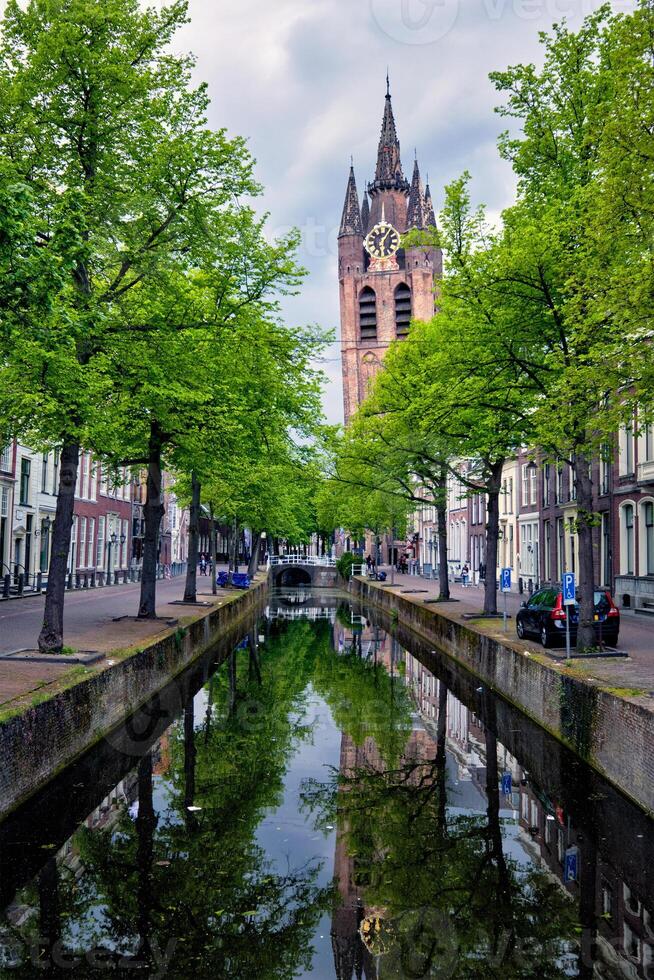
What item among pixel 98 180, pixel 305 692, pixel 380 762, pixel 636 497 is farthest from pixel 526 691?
pixel 636 497

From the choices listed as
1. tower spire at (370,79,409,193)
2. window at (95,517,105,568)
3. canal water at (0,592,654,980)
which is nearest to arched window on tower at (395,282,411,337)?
tower spire at (370,79,409,193)

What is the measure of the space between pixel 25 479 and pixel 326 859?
38.0 m

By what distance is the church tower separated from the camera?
11881 cm

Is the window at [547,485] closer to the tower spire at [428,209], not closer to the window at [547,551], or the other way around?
the window at [547,551]

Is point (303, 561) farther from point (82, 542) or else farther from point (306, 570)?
point (82, 542)

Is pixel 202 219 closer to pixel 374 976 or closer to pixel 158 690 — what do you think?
pixel 158 690

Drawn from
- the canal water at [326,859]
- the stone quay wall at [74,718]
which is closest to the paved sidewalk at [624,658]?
the canal water at [326,859]

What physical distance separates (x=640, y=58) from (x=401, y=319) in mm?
109323

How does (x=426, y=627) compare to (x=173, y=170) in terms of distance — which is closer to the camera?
(x=173, y=170)

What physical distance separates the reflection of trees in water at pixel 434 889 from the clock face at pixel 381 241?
118m

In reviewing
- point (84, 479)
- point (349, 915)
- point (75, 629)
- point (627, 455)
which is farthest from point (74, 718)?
point (84, 479)

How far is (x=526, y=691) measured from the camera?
16.1 meters

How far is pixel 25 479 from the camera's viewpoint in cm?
4309

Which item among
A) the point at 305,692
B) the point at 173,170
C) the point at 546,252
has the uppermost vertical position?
the point at 173,170
